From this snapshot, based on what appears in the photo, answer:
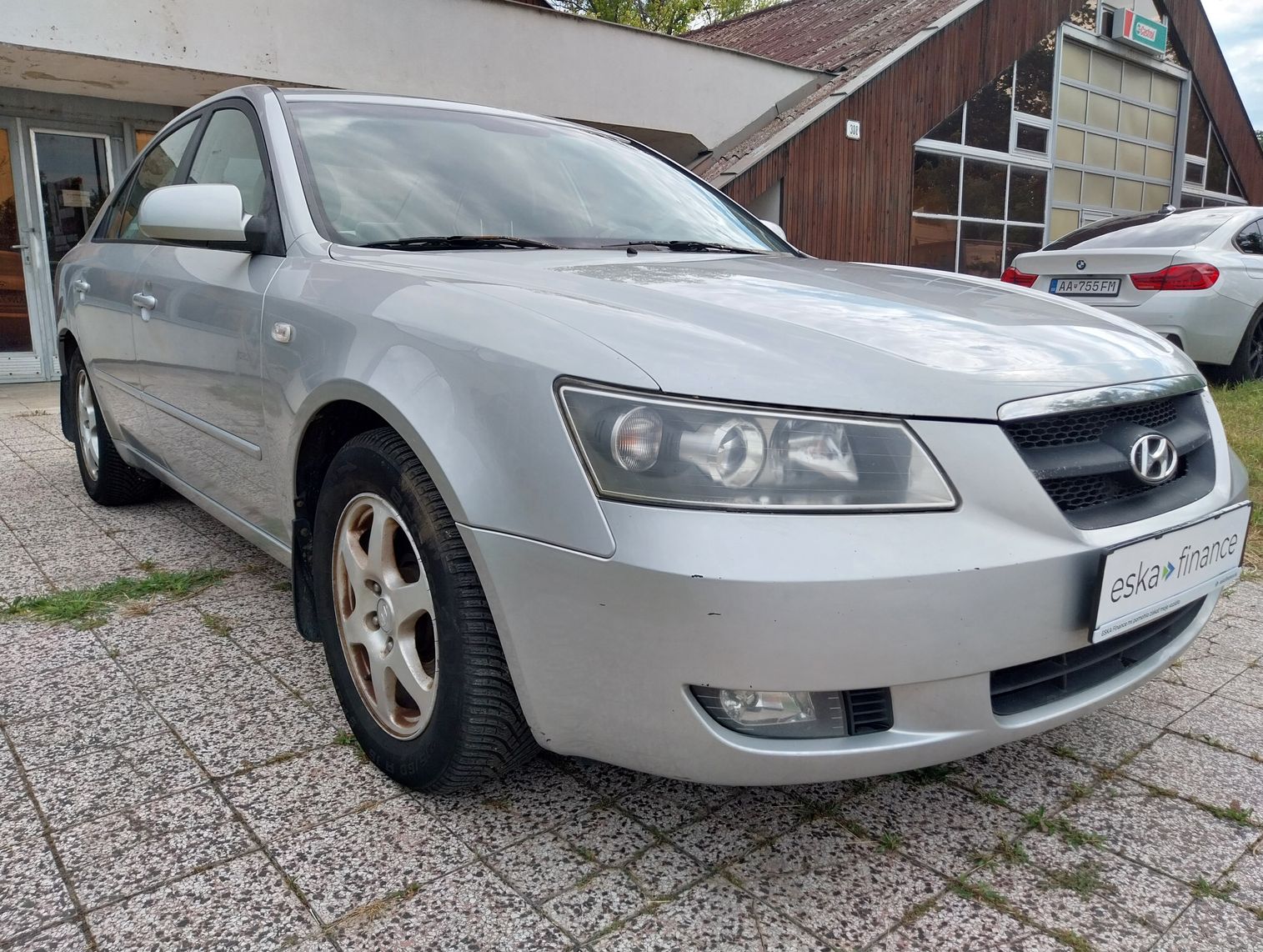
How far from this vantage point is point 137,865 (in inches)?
67.8

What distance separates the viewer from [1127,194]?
1797 cm

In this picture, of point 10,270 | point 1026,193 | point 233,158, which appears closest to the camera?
point 233,158

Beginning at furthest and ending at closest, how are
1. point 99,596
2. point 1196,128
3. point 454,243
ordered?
1. point 1196,128
2. point 99,596
3. point 454,243

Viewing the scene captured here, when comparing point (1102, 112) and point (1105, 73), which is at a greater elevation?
point (1105, 73)

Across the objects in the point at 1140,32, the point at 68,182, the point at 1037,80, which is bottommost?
the point at 68,182

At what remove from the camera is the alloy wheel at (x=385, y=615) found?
1868 millimetres

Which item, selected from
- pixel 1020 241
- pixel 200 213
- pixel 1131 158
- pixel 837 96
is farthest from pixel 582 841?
pixel 1131 158

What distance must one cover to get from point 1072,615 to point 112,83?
931 cm

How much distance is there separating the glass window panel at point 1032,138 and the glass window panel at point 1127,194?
2820 millimetres

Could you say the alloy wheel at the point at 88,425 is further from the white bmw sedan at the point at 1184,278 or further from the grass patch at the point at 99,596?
the white bmw sedan at the point at 1184,278

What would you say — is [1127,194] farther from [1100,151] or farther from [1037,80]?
[1037,80]

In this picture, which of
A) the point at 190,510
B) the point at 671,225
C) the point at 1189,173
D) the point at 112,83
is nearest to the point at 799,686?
the point at 671,225

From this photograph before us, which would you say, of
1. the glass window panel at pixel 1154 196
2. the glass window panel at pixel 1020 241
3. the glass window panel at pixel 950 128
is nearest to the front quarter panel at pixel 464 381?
the glass window panel at pixel 950 128

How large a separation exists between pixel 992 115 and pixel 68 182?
12.4 meters
